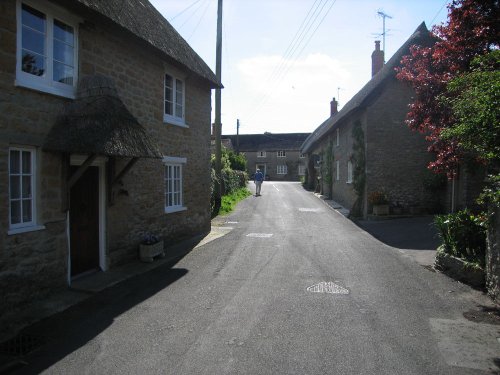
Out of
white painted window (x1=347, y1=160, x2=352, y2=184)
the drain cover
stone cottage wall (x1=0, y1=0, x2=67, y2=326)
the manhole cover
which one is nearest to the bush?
the drain cover

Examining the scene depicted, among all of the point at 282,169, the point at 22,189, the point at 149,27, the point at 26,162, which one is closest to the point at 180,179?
the point at 149,27

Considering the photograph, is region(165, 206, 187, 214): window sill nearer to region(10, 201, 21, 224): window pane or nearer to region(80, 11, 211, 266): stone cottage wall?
region(80, 11, 211, 266): stone cottage wall

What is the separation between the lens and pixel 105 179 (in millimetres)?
8797

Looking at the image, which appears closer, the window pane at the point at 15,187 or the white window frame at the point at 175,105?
the window pane at the point at 15,187

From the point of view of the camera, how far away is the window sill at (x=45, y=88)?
21.1 feet

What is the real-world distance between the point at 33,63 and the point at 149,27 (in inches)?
172

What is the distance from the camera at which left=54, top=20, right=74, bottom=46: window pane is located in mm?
7430

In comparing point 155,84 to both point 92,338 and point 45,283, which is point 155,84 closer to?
point 45,283

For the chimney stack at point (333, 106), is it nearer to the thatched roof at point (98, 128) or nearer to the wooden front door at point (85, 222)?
the thatched roof at point (98, 128)

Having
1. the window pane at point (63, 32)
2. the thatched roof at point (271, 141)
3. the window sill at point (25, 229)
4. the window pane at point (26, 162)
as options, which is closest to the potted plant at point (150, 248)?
the window sill at point (25, 229)

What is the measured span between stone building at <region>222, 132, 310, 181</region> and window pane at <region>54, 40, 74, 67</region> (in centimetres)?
5492

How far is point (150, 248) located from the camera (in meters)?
9.77

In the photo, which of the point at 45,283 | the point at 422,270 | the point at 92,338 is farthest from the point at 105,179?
the point at 422,270

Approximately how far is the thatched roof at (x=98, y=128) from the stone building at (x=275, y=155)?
54.8m
